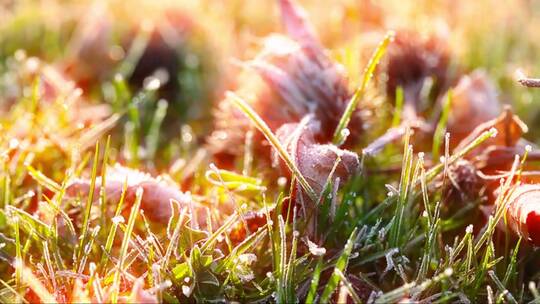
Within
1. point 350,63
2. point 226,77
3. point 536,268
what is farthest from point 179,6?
point 536,268

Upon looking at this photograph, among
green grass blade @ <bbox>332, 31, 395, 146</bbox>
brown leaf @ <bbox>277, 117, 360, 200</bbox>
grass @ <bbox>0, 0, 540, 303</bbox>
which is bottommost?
grass @ <bbox>0, 0, 540, 303</bbox>

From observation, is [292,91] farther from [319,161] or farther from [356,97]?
[319,161]

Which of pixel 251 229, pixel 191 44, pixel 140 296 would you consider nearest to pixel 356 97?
pixel 251 229

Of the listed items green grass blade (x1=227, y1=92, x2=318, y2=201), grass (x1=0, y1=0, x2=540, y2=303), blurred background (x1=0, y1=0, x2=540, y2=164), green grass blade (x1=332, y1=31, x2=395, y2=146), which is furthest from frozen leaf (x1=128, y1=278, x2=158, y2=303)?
blurred background (x1=0, y1=0, x2=540, y2=164)

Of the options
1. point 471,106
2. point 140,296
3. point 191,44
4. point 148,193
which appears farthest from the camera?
point 191,44

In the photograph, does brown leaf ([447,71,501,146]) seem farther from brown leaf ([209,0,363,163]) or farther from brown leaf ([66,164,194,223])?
brown leaf ([66,164,194,223])

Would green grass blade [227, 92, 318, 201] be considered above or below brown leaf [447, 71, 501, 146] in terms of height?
above

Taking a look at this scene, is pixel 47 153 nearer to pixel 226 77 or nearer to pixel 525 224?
pixel 226 77

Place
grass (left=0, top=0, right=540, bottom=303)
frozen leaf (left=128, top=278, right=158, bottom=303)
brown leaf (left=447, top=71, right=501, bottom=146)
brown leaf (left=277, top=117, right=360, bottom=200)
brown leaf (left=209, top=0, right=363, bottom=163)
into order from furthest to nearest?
brown leaf (left=447, top=71, right=501, bottom=146)
brown leaf (left=209, top=0, right=363, bottom=163)
brown leaf (left=277, top=117, right=360, bottom=200)
grass (left=0, top=0, right=540, bottom=303)
frozen leaf (left=128, top=278, right=158, bottom=303)
